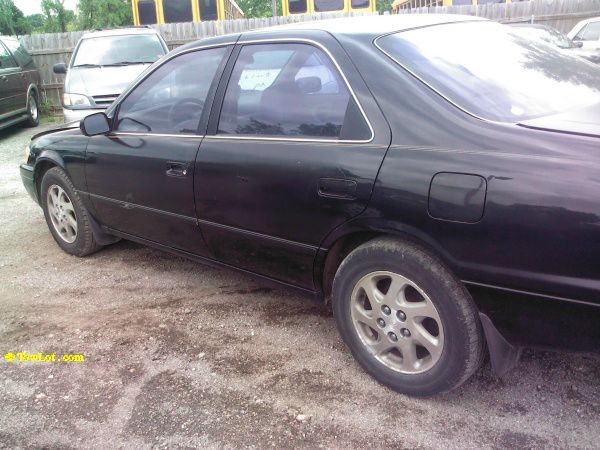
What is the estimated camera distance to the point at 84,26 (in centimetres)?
2189

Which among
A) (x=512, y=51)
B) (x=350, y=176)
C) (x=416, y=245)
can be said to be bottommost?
(x=416, y=245)

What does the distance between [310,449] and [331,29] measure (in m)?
1.95

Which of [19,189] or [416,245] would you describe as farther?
[19,189]

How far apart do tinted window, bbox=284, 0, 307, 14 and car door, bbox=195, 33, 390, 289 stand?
12.3 m

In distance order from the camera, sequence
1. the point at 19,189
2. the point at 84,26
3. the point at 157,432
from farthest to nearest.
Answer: the point at 84,26, the point at 19,189, the point at 157,432

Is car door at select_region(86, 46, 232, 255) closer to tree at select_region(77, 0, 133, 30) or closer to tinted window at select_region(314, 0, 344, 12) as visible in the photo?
tinted window at select_region(314, 0, 344, 12)

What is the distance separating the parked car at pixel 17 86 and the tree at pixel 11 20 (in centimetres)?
1037

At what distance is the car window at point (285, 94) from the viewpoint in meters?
2.60

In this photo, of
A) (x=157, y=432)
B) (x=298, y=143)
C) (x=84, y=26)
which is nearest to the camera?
(x=157, y=432)

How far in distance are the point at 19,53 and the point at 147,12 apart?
4.19 meters

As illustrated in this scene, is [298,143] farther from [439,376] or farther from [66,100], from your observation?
[66,100]

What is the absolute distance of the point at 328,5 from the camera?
14.6 m

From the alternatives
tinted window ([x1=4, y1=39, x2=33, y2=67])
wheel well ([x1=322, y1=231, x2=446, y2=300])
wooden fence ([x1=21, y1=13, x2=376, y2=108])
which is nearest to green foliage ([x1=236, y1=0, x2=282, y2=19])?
wooden fence ([x1=21, y1=13, x2=376, y2=108])

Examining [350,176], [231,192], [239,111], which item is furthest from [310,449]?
[239,111]
